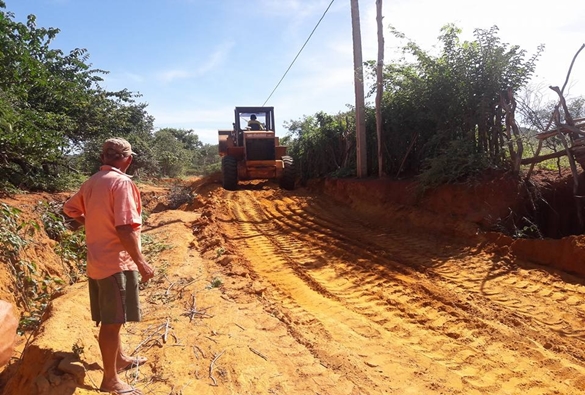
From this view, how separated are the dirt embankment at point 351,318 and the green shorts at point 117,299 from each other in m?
0.42

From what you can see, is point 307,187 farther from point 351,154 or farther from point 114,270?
point 114,270

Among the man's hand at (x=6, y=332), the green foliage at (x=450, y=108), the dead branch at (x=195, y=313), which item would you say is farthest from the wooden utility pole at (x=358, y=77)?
the man's hand at (x=6, y=332)

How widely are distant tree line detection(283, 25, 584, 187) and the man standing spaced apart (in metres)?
6.34

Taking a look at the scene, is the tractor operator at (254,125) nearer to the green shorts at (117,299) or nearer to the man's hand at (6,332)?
the man's hand at (6,332)

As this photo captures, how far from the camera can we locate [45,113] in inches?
359

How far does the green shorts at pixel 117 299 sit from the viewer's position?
2535 mm

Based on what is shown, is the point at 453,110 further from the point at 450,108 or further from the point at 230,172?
the point at 230,172

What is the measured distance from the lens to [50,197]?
809cm

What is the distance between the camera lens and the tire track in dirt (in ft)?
9.86

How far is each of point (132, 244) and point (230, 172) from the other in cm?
1138

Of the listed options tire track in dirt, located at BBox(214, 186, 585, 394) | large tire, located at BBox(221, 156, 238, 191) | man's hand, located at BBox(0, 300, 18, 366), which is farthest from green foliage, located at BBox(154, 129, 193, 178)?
man's hand, located at BBox(0, 300, 18, 366)

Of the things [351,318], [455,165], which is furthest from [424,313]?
[455,165]

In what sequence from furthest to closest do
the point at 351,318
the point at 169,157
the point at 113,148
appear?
1. the point at 169,157
2. the point at 351,318
3. the point at 113,148

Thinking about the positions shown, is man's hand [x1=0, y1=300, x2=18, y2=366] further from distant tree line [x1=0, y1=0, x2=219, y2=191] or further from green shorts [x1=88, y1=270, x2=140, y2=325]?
distant tree line [x1=0, y1=0, x2=219, y2=191]
